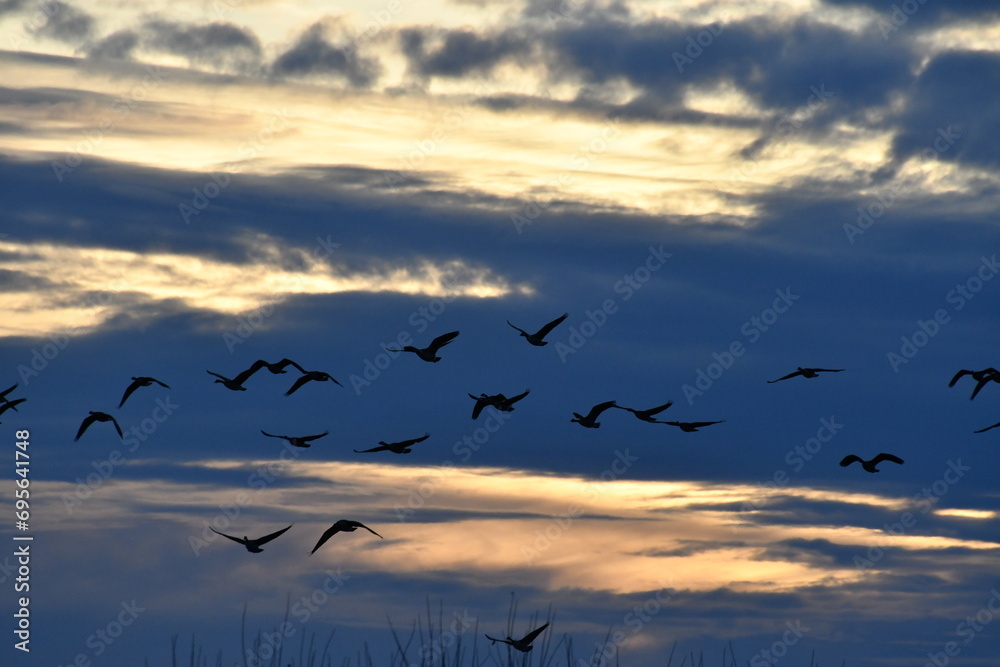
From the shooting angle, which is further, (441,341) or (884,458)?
(884,458)

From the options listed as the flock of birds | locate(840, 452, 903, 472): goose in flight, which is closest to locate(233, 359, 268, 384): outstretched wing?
the flock of birds

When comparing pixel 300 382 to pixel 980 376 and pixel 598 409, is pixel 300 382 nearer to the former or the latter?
pixel 598 409

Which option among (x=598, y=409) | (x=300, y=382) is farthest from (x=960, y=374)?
(x=300, y=382)

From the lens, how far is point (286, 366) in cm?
6106

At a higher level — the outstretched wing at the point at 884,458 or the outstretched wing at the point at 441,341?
the outstretched wing at the point at 441,341

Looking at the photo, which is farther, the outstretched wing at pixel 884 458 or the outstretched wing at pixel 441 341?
the outstretched wing at pixel 884 458

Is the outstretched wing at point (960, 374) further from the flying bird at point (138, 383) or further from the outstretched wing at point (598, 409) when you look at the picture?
the flying bird at point (138, 383)

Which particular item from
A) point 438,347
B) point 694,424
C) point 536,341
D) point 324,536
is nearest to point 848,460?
point 694,424

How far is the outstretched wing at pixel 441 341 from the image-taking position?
55547mm

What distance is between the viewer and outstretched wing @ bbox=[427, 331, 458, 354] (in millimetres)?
55547

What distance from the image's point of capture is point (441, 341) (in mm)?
57562

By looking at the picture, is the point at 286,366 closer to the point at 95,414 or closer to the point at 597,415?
the point at 95,414

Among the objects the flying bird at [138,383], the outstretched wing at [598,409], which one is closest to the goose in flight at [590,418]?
the outstretched wing at [598,409]

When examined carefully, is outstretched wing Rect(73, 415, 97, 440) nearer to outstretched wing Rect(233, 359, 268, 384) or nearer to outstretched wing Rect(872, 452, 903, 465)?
outstretched wing Rect(233, 359, 268, 384)
